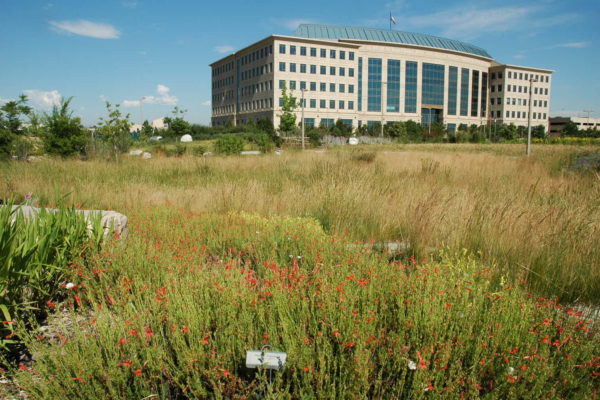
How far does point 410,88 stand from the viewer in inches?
3543

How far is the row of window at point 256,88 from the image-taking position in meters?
79.5

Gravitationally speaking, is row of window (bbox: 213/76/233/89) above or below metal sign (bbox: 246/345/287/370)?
above

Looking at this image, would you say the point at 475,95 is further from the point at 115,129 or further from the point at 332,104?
the point at 115,129

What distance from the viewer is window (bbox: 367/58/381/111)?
8619 cm

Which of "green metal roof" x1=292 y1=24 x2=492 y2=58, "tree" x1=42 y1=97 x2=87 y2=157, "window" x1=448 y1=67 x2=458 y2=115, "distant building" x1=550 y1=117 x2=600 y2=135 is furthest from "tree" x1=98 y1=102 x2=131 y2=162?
"distant building" x1=550 y1=117 x2=600 y2=135

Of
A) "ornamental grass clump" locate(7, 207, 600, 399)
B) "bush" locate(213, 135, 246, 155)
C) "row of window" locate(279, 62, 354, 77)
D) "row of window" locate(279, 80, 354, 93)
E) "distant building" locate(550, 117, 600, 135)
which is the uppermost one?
"row of window" locate(279, 62, 354, 77)

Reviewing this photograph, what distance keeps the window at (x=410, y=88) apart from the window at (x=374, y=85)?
6.28 metres

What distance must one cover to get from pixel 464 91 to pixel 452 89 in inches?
172

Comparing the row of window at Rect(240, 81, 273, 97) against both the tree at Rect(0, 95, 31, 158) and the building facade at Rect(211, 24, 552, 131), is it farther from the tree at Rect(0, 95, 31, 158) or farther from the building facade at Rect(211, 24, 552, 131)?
the tree at Rect(0, 95, 31, 158)

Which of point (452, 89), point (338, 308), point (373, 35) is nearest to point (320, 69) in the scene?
point (373, 35)

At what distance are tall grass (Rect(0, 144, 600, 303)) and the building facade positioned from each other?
194 ft

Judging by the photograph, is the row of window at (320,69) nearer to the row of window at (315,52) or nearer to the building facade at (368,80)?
the building facade at (368,80)

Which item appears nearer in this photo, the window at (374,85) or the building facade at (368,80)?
the building facade at (368,80)

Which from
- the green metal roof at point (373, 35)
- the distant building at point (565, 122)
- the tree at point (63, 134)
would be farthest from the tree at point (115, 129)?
the distant building at point (565, 122)
